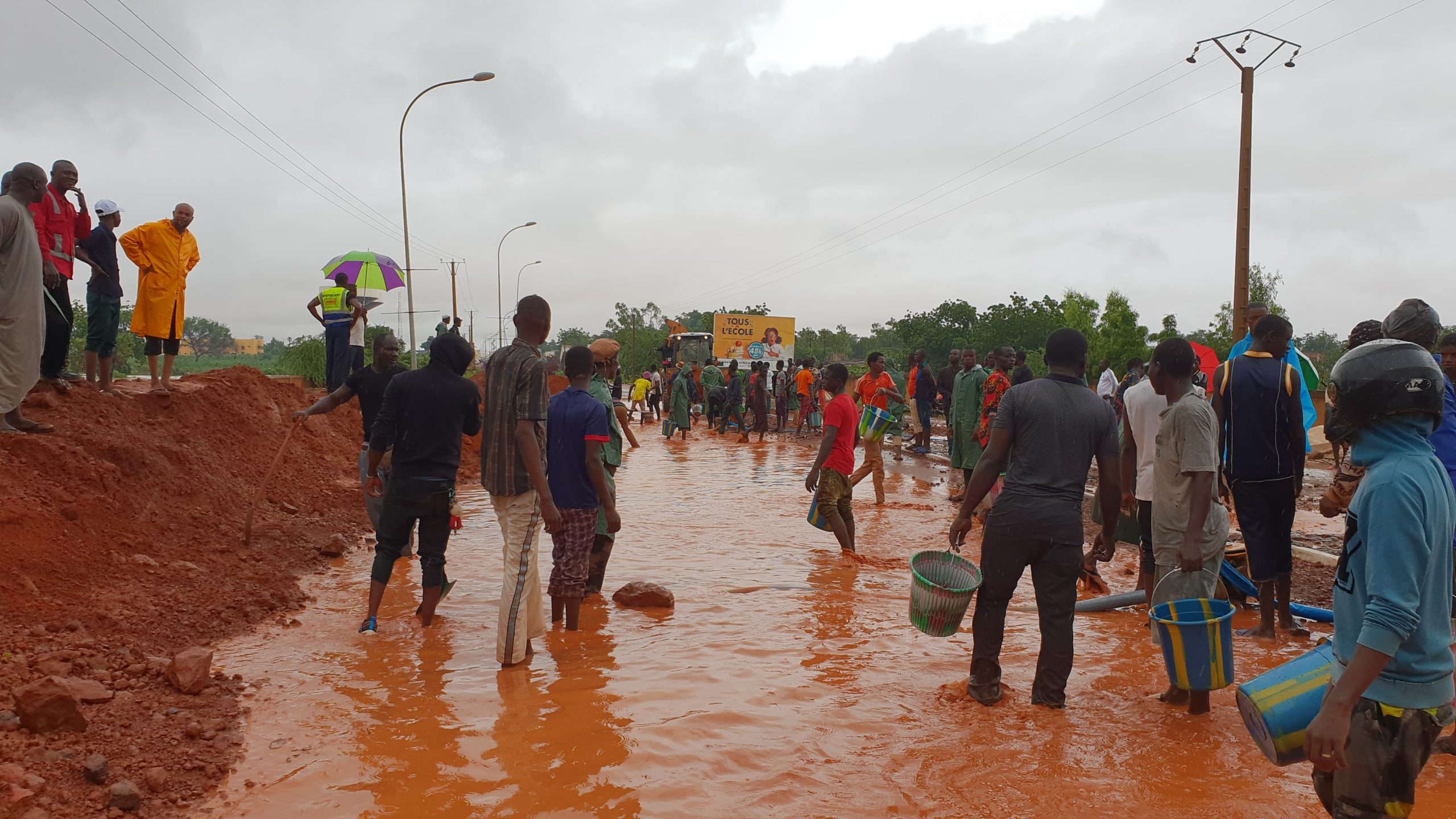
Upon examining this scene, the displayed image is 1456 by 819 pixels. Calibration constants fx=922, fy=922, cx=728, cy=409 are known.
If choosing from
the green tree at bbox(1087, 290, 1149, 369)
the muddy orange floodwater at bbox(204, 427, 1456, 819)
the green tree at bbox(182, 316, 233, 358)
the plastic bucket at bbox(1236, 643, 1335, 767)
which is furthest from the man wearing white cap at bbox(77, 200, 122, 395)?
the green tree at bbox(182, 316, 233, 358)

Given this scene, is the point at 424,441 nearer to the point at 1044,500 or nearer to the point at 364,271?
the point at 1044,500

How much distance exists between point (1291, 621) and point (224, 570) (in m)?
7.51

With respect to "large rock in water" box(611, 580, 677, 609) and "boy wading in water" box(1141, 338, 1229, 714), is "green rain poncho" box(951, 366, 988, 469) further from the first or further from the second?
"boy wading in water" box(1141, 338, 1229, 714)

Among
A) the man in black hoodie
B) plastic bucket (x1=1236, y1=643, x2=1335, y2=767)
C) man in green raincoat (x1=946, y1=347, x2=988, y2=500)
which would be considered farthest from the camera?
man in green raincoat (x1=946, y1=347, x2=988, y2=500)

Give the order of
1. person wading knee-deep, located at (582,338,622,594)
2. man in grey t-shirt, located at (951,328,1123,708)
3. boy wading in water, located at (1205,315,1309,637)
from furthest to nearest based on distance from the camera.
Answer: person wading knee-deep, located at (582,338,622,594)
boy wading in water, located at (1205,315,1309,637)
man in grey t-shirt, located at (951,328,1123,708)

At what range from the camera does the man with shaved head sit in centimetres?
659

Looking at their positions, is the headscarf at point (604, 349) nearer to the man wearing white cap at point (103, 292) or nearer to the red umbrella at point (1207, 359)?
the man wearing white cap at point (103, 292)

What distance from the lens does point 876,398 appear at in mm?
12180

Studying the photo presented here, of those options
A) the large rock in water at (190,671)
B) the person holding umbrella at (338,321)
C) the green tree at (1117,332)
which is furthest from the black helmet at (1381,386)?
the green tree at (1117,332)

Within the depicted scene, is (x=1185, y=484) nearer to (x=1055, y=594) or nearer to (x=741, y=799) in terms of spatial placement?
(x=1055, y=594)

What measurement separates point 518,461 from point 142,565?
3.24 m

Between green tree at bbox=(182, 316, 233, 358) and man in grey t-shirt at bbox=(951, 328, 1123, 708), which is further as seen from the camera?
green tree at bbox=(182, 316, 233, 358)

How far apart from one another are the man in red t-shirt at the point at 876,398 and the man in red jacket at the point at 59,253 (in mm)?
8185

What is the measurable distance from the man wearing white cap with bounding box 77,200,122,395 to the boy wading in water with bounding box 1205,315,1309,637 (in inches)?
363
